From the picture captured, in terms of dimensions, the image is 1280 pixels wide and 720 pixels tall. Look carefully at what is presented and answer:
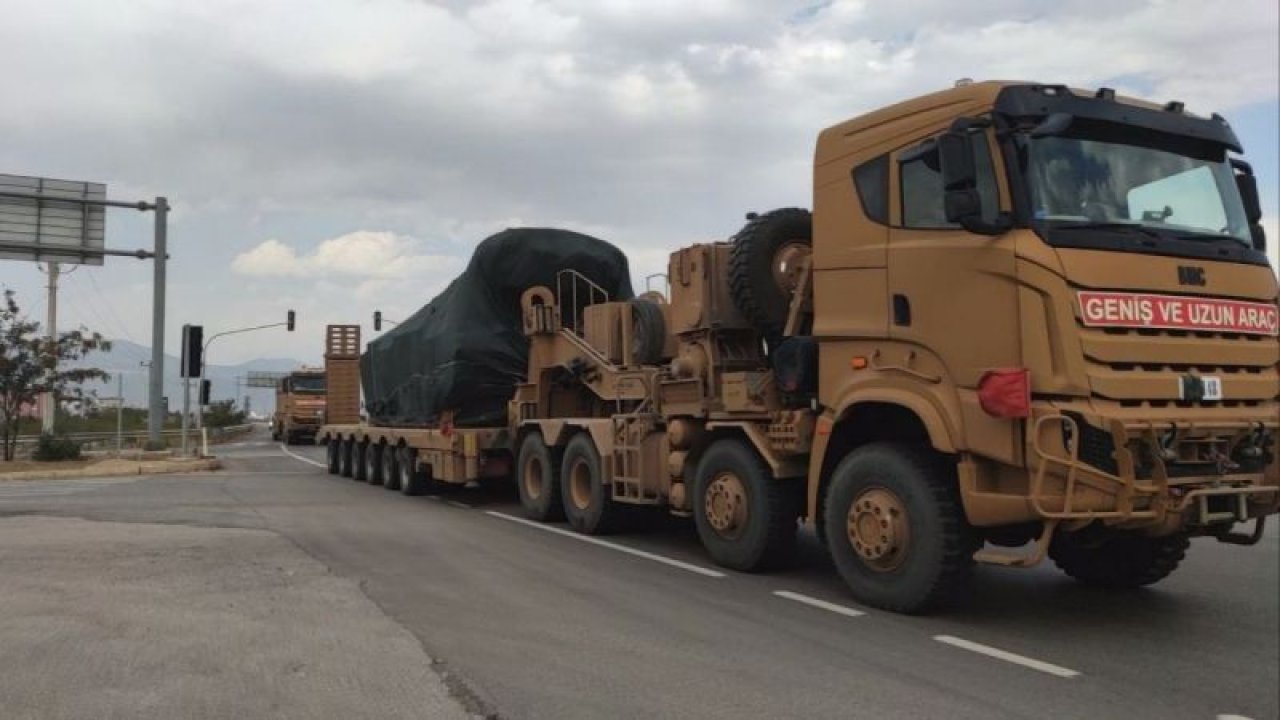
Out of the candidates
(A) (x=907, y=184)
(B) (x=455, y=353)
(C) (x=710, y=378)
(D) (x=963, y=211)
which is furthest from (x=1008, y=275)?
(B) (x=455, y=353)

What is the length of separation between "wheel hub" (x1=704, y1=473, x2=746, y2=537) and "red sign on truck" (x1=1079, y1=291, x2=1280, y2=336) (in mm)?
3397

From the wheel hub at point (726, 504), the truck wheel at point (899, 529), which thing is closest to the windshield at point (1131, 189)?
the truck wheel at point (899, 529)

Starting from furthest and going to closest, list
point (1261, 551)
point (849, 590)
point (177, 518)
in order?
point (177, 518) < point (1261, 551) < point (849, 590)

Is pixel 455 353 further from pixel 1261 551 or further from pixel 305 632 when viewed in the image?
pixel 1261 551

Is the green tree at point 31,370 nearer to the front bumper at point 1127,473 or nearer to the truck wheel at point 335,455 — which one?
the truck wheel at point 335,455

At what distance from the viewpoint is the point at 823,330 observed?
24.7 feet

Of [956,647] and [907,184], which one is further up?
[907,184]

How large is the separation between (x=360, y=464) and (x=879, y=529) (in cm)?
1455

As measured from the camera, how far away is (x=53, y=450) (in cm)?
2388

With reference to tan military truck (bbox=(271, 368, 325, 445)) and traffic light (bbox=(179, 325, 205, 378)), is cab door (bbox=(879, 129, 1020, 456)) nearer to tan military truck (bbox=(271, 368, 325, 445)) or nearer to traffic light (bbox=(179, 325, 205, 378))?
traffic light (bbox=(179, 325, 205, 378))

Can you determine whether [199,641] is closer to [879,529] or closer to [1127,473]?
[879,529]

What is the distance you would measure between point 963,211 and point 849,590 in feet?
9.93

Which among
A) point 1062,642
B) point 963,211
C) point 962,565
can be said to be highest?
point 963,211

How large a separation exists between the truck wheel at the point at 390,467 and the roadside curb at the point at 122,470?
23.0 feet
